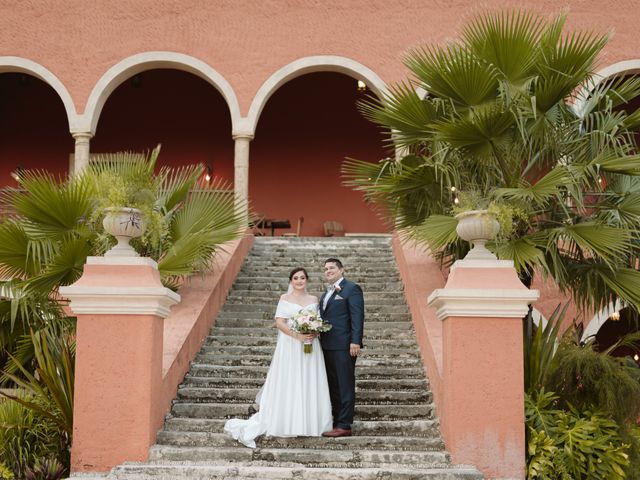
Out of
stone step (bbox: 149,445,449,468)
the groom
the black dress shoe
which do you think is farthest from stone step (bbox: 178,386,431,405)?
stone step (bbox: 149,445,449,468)

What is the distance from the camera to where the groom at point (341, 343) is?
778cm

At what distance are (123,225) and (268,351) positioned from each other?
8.98 feet

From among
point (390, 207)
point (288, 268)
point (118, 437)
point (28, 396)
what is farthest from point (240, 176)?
point (118, 437)

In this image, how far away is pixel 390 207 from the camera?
32.3ft

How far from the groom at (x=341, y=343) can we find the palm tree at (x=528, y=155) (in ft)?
3.90

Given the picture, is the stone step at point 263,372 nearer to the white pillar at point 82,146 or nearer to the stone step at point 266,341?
the stone step at point 266,341

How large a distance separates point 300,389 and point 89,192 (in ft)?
10.1

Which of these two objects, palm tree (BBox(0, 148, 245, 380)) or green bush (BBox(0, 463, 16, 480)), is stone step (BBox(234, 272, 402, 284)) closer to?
palm tree (BBox(0, 148, 245, 380))

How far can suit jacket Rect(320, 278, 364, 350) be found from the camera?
7.85 m

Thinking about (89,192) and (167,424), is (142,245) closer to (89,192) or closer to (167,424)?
(89,192)

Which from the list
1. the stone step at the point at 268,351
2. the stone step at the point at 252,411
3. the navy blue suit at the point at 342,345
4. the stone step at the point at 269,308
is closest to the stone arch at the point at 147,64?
the stone step at the point at 269,308

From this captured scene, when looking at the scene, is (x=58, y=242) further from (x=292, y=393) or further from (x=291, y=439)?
Answer: (x=291, y=439)

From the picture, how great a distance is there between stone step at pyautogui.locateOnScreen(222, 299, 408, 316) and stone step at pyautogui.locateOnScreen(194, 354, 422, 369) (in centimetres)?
140

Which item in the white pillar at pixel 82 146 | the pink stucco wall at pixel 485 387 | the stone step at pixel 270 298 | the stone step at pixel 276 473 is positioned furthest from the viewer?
the white pillar at pixel 82 146
